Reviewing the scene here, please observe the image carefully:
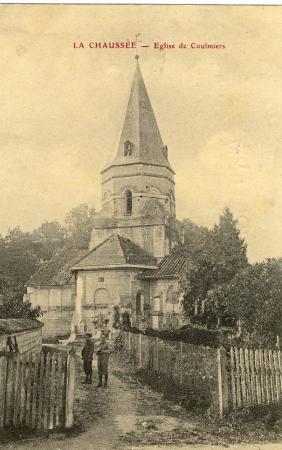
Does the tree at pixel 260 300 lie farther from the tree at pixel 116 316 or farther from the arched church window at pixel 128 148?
the arched church window at pixel 128 148

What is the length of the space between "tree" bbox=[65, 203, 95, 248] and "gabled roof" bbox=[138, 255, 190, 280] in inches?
889

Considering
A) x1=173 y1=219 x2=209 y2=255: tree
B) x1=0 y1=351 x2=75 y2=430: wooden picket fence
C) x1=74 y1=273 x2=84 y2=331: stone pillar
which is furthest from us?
x1=74 y1=273 x2=84 y2=331: stone pillar

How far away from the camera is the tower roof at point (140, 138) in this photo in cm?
3369

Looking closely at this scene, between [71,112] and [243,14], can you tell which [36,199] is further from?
[243,14]

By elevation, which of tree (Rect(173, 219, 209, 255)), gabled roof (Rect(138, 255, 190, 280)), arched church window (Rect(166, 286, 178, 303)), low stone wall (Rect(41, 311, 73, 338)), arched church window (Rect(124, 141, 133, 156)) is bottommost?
low stone wall (Rect(41, 311, 73, 338))

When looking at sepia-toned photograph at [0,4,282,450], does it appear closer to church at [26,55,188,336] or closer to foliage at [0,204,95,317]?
church at [26,55,188,336]

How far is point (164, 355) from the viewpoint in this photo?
41.4ft

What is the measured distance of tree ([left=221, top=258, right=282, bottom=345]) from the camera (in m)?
14.1

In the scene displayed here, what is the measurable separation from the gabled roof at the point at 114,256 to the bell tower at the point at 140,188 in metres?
1.99

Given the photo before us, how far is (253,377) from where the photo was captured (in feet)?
29.7

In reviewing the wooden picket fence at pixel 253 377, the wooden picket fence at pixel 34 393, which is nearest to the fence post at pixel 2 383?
the wooden picket fence at pixel 34 393

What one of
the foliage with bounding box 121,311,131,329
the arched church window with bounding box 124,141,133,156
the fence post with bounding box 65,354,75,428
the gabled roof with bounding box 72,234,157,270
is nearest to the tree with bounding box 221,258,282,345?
the fence post with bounding box 65,354,75,428

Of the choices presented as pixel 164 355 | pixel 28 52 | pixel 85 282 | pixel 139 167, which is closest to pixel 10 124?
pixel 28 52

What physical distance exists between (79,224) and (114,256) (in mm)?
26376
